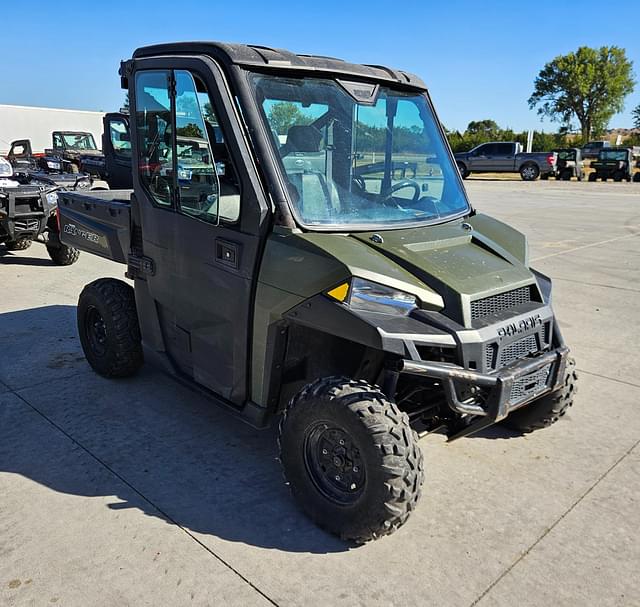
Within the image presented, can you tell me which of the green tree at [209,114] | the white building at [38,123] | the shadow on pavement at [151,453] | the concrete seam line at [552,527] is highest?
the white building at [38,123]

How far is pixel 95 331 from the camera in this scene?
4590 mm

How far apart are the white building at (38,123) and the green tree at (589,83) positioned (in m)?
44.8

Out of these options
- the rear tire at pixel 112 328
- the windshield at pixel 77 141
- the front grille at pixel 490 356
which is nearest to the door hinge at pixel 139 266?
the rear tire at pixel 112 328

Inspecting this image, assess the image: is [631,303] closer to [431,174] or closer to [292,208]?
[431,174]

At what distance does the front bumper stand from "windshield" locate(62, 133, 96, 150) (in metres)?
22.2

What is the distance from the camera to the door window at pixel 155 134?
341 centimetres

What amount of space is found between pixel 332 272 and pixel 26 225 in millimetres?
6879

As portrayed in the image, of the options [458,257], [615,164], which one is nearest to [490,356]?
[458,257]

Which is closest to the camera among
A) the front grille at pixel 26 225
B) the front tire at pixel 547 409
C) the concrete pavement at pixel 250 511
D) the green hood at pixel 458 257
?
the concrete pavement at pixel 250 511

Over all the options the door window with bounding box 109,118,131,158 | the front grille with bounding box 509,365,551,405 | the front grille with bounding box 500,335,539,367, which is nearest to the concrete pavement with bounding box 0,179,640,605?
the front grille with bounding box 509,365,551,405

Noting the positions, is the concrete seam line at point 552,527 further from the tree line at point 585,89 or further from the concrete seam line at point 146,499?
the tree line at point 585,89

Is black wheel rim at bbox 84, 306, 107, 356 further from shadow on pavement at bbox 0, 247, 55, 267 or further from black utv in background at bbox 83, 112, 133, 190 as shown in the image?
shadow on pavement at bbox 0, 247, 55, 267

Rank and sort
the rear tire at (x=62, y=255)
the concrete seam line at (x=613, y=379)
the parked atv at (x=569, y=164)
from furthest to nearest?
the parked atv at (x=569, y=164) → the rear tire at (x=62, y=255) → the concrete seam line at (x=613, y=379)

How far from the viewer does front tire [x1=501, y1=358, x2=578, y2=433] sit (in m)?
3.53
